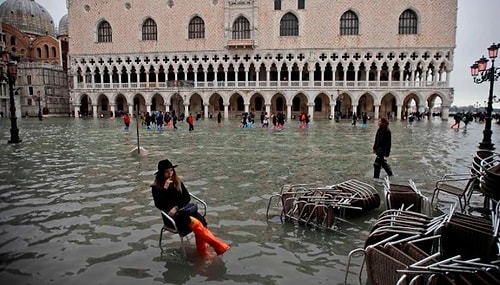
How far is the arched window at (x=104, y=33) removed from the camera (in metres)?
48.6

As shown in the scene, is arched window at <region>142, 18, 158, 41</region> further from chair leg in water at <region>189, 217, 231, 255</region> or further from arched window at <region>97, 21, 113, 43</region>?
chair leg in water at <region>189, 217, 231, 255</region>

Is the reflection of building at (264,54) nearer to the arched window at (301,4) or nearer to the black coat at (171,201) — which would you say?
the arched window at (301,4)

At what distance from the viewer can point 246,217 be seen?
250 inches

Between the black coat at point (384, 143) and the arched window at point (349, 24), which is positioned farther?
the arched window at point (349, 24)

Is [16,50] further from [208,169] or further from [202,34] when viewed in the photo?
[208,169]

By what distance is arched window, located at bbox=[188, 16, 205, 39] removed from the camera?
45.9 metres

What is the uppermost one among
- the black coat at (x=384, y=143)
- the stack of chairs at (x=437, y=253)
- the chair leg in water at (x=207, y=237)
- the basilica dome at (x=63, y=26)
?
the basilica dome at (x=63, y=26)

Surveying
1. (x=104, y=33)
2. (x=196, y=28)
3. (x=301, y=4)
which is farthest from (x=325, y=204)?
(x=104, y=33)

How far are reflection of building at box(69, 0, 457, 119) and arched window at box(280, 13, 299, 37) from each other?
4.7 inches

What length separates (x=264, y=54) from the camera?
145 ft

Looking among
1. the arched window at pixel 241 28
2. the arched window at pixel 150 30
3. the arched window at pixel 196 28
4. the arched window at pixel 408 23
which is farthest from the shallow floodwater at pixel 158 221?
the arched window at pixel 150 30

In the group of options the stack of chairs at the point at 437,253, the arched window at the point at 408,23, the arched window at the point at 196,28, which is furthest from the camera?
the arched window at the point at 196,28

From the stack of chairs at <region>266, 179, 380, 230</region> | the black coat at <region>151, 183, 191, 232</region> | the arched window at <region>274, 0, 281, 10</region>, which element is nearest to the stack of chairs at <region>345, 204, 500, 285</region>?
the stack of chairs at <region>266, 179, 380, 230</region>

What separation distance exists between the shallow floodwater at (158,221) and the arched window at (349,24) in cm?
3340
